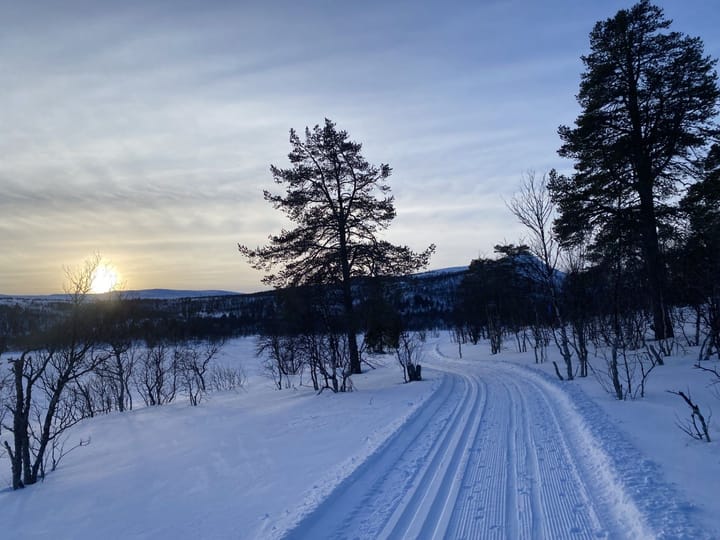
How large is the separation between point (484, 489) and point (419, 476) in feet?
3.24

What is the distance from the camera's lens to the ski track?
14.6 feet

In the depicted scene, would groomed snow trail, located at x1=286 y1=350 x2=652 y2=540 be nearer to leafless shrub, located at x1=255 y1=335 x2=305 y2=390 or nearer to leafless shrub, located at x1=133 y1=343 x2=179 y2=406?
leafless shrub, located at x1=255 y1=335 x2=305 y2=390

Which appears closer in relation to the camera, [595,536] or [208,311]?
[595,536]

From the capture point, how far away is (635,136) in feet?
56.5

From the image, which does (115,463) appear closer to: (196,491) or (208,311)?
(196,491)

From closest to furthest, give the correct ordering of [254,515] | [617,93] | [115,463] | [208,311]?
[254,515], [115,463], [617,93], [208,311]

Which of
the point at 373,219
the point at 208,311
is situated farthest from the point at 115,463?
the point at 208,311

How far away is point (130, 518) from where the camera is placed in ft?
20.1

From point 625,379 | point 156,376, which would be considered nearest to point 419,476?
point 625,379

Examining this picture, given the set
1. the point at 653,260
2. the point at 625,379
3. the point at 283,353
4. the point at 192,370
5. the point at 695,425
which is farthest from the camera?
the point at 192,370

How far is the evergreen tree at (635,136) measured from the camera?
16125mm

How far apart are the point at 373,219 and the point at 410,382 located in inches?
302

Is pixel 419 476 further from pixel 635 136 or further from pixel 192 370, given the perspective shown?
pixel 192 370

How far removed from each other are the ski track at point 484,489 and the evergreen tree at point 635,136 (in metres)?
11.1
